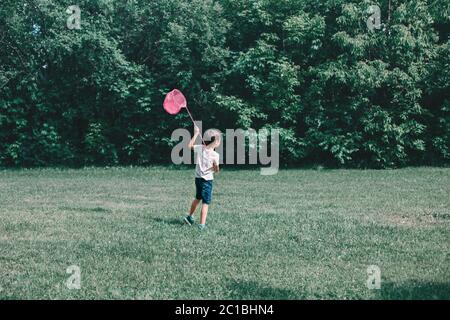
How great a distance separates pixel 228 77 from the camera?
83.5 ft

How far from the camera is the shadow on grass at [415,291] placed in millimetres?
5898

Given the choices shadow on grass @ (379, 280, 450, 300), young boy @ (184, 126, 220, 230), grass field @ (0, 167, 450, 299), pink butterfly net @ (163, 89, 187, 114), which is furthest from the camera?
pink butterfly net @ (163, 89, 187, 114)

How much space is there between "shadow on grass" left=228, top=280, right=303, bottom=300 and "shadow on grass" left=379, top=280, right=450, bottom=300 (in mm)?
1059

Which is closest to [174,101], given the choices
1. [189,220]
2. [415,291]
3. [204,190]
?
[204,190]

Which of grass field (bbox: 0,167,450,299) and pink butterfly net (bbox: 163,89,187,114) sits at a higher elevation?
pink butterfly net (bbox: 163,89,187,114)

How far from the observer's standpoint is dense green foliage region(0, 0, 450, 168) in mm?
23438

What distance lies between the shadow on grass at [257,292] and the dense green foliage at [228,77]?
17678 mm

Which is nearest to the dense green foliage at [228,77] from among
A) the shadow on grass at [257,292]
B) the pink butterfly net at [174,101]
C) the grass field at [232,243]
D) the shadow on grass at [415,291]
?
the grass field at [232,243]

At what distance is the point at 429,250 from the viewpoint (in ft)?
26.1

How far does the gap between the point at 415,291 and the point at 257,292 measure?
1.85 metres

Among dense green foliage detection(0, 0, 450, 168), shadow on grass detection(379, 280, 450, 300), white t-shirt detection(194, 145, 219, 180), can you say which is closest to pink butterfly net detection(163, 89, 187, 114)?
white t-shirt detection(194, 145, 219, 180)

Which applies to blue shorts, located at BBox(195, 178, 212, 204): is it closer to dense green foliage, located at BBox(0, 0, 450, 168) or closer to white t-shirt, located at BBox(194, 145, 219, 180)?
white t-shirt, located at BBox(194, 145, 219, 180)
